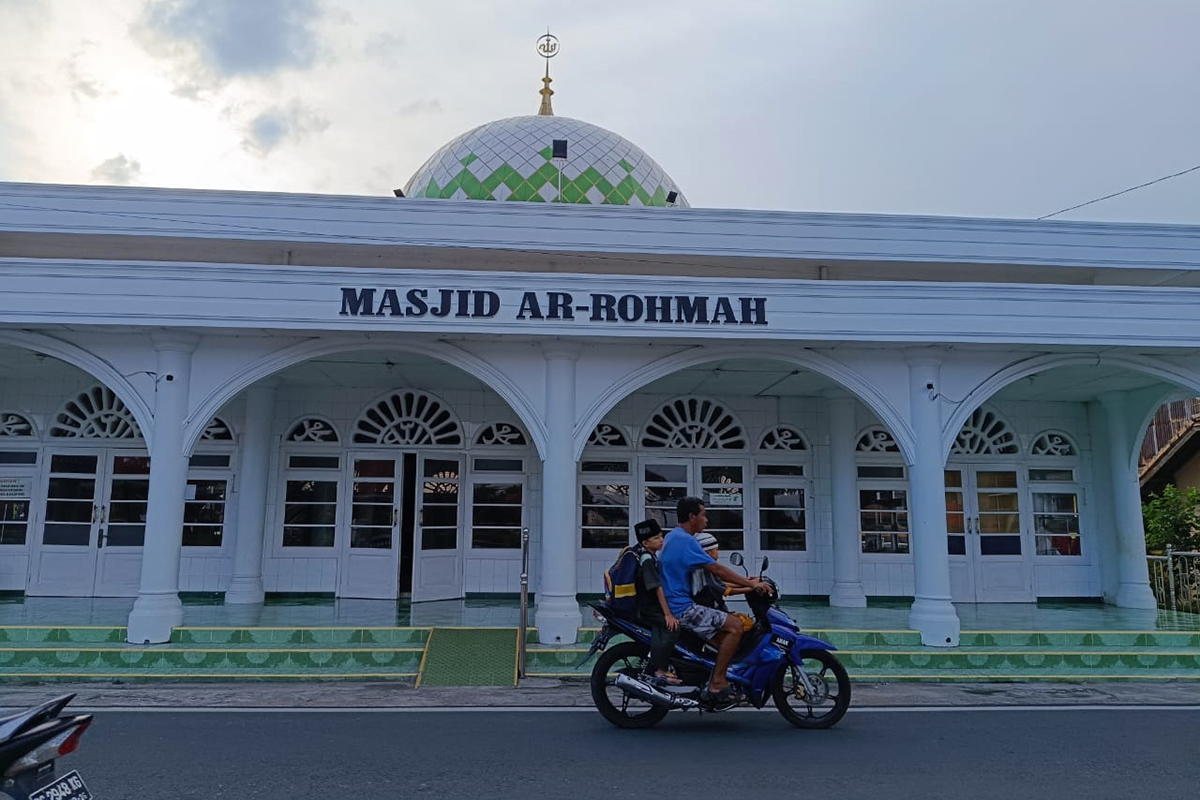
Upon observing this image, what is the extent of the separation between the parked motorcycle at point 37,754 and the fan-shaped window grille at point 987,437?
468 inches

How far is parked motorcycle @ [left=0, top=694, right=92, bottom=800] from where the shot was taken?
10.3ft

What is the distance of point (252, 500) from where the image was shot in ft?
36.7

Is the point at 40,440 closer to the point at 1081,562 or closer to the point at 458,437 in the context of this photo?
the point at 458,437

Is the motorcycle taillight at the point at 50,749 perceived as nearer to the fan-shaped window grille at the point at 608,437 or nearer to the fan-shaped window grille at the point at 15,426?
the fan-shaped window grille at the point at 608,437

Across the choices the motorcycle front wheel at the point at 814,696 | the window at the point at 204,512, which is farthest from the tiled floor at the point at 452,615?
the motorcycle front wheel at the point at 814,696

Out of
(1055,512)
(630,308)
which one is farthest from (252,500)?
(1055,512)

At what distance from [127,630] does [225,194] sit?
520cm

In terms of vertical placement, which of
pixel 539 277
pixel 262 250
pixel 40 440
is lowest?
pixel 40 440

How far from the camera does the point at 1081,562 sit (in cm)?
1245

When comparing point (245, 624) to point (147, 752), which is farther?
point (245, 624)

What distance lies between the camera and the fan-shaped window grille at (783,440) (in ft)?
40.6

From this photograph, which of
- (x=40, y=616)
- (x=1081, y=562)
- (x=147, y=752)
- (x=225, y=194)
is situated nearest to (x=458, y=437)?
(x=225, y=194)

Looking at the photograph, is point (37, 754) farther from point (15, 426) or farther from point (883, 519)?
point (883, 519)

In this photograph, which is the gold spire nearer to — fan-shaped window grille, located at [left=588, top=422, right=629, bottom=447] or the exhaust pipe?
fan-shaped window grille, located at [left=588, top=422, right=629, bottom=447]
